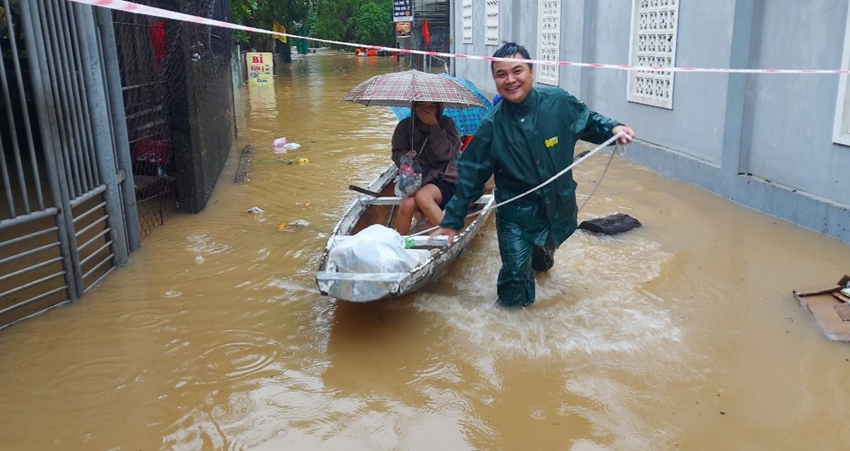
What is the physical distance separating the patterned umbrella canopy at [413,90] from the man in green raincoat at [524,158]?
2.88 ft

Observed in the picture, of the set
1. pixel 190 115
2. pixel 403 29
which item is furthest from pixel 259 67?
pixel 190 115

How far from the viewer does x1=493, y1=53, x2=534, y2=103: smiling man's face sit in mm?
4121

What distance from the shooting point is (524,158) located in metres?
4.32

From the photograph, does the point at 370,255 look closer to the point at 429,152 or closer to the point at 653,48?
the point at 429,152

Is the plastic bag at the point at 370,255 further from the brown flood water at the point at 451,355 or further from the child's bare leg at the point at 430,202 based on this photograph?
the child's bare leg at the point at 430,202

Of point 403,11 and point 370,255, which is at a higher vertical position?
point 403,11

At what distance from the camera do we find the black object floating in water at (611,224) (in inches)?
256

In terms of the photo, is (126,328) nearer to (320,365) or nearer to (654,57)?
(320,365)

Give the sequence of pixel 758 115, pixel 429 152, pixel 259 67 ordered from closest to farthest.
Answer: pixel 429 152 < pixel 758 115 < pixel 259 67

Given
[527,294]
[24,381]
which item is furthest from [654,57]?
[24,381]

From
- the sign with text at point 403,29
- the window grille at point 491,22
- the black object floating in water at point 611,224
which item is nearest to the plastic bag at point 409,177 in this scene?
the black object floating in water at point 611,224

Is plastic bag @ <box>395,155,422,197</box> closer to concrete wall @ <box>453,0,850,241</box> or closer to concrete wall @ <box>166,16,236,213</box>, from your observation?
concrete wall @ <box>166,16,236,213</box>

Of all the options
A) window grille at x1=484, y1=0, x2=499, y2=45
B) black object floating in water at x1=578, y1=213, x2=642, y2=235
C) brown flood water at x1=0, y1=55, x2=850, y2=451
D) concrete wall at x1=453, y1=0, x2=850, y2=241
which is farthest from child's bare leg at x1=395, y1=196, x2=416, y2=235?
window grille at x1=484, y1=0, x2=499, y2=45

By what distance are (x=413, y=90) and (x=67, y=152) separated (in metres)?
2.60
